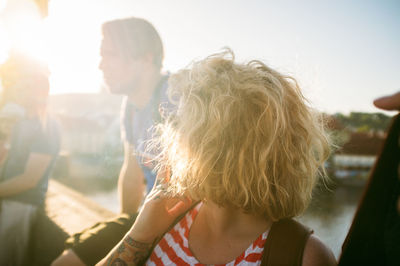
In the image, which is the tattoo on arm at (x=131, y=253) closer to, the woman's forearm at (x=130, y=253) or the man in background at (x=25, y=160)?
the woman's forearm at (x=130, y=253)

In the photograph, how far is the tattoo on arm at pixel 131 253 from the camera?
1.16 meters

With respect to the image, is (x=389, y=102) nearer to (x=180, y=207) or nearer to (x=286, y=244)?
(x=286, y=244)

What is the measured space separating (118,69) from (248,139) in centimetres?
180

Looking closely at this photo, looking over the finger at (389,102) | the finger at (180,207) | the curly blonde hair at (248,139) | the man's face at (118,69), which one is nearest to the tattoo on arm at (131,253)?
the finger at (180,207)

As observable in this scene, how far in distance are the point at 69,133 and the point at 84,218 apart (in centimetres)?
1718

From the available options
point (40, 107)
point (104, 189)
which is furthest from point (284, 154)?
point (104, 189)

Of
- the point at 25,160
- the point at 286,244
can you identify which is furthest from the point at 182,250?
the point at 25,160

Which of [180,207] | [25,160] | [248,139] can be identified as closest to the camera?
[248,139]

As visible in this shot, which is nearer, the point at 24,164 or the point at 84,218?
the point at 24,164

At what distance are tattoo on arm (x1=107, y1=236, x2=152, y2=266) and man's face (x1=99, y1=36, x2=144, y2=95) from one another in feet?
4.84

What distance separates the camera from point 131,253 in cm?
117

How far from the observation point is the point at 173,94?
4.06 ft

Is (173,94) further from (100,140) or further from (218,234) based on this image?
(100,140)

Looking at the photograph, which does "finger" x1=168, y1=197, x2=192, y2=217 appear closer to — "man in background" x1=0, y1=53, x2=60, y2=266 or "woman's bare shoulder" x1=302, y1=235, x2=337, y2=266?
"woman's bare shoulder" x1=302, y1=235, x2=337, y2=266
